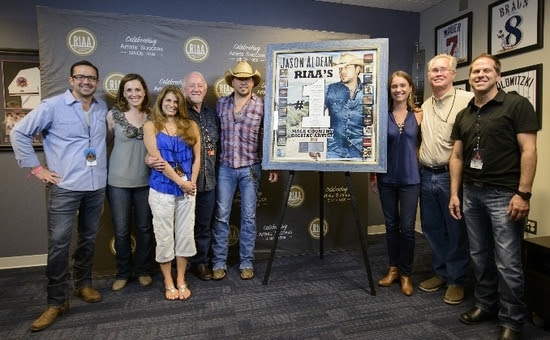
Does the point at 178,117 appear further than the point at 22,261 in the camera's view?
No

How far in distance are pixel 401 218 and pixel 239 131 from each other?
1.35m

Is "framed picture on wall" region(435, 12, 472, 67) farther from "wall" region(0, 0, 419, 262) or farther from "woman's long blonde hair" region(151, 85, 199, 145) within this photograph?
"woman's long blonde hair" region(151, 85, 199, 145)

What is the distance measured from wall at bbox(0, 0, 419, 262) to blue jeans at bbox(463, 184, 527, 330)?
212 centimetres

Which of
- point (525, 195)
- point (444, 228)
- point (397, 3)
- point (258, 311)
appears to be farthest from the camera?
point (397, 3)

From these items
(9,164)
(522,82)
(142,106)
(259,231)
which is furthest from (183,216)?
(522,82)

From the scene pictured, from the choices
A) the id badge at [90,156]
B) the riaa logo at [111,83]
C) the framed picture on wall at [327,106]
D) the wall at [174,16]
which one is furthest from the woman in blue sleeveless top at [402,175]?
the riaa logo at [111,83]

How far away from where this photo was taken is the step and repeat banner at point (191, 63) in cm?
284

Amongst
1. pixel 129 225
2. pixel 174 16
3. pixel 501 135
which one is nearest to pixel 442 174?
pixel 501 135

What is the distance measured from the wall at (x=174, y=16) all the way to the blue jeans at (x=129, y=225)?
3.48ft

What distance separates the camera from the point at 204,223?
2943 millimetres

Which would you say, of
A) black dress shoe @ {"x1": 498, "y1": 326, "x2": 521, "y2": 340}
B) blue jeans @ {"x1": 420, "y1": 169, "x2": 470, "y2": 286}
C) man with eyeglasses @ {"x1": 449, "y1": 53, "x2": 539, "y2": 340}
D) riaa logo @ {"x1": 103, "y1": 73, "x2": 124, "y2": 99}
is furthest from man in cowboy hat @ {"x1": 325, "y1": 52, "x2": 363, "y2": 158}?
riaa logo @ {"x1": 103, "y1": 73, "x2": 124, "y2": 99}

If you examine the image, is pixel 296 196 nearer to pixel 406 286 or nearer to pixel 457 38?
pixel 406 286

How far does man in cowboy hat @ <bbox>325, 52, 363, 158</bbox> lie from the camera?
2.57m

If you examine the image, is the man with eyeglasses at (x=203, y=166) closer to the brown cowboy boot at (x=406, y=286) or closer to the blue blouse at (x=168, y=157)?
the blue blouse at (x=168, y=157)
